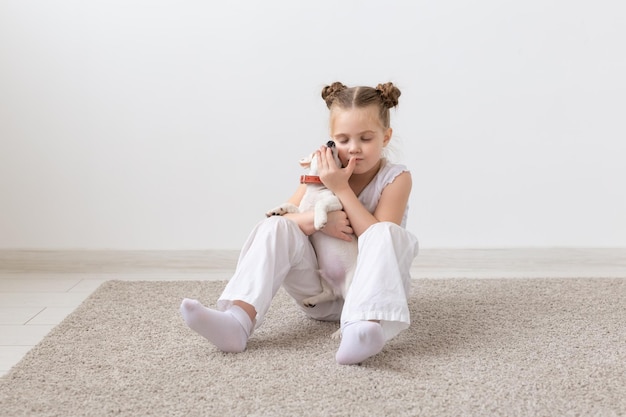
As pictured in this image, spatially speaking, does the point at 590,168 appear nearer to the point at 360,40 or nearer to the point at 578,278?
the point at 578,278

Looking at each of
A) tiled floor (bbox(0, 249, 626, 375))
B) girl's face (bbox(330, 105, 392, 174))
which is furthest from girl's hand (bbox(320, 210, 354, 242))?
tiled floor (bbox(0, 249, 626, 375))

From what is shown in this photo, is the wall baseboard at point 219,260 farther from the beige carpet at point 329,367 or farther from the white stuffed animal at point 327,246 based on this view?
the white stuffed animal at point 327,246

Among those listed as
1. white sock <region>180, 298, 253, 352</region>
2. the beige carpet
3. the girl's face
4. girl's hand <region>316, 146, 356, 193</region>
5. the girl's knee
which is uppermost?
the girl's face

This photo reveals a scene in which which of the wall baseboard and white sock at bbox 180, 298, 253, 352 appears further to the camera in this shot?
the wall baseboard

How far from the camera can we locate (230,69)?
2.24m

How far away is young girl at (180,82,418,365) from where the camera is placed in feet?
4.39

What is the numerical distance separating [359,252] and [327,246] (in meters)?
0.12

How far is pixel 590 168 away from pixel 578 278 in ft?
1.32

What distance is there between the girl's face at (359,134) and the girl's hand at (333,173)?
0.10 feet

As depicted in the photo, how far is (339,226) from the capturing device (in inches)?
58.7

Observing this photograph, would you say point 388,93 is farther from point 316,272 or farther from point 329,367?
point 329,367

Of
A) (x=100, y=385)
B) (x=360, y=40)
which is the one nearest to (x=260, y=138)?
(x=360, y=40)

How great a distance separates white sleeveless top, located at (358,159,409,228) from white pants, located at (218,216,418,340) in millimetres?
134

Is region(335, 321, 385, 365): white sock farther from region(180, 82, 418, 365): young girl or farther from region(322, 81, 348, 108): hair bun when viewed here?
region(322, 81, 348, 108): hair bun
